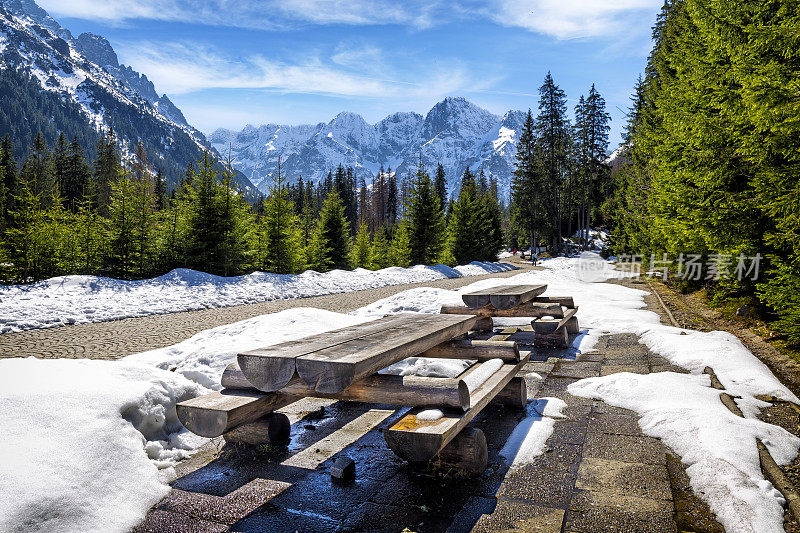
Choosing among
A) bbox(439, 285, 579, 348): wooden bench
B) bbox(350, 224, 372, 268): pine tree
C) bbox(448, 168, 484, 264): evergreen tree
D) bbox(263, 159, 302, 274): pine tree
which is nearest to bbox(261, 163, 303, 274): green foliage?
bbox(263, 159, 302, 274): pine tree

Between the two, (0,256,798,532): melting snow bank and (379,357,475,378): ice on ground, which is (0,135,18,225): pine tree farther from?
(379,357,475,378): ice on ground

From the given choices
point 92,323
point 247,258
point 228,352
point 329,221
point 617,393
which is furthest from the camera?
point 329,221

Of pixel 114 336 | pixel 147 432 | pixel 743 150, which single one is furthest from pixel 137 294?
pixel 743 150

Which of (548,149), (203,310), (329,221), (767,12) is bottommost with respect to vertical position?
(203,310)

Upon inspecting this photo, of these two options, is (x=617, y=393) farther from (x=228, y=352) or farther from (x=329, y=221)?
(x=329, y=221)

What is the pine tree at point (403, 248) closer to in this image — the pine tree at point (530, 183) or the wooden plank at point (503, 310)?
the pine tree at point (530, 183)

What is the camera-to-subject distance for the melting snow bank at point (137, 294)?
848 centimetres

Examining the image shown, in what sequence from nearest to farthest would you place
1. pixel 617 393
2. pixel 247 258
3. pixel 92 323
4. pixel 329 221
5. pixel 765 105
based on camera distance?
pixel 617 393
pixel 765 105
pixel 92 323
pixel 247 258
pixel 329 221

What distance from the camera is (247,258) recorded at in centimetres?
1747

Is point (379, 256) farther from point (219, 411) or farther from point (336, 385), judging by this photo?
point (336, 385)

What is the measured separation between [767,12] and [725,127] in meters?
2.02

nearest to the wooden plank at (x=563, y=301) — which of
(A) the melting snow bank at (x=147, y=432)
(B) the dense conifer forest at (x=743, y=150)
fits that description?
(A) the melting snow bank at (x=147, y=432)

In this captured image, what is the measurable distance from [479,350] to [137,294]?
10.2 m

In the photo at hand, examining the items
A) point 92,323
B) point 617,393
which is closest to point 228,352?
point 617,393
